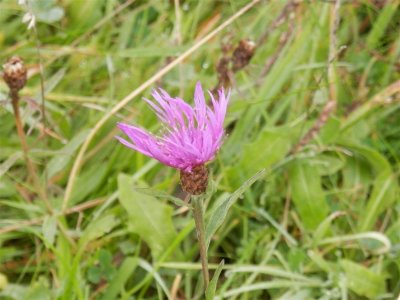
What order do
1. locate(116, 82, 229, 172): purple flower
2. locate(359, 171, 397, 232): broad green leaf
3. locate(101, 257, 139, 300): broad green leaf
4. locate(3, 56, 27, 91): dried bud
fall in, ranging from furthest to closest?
locate(359, 171, 397, 232): broad green leaf → locate(101, 257, 139, 300): broad green leaf → locate(3, 56, 27, 91): dried bud → locate(116, 82, 229, 172): purple flower

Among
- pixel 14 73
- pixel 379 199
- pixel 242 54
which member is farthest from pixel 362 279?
pixel 14 73

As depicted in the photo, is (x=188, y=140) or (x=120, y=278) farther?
(x=120, y=278)

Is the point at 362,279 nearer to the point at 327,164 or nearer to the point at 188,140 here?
the point at 327,164

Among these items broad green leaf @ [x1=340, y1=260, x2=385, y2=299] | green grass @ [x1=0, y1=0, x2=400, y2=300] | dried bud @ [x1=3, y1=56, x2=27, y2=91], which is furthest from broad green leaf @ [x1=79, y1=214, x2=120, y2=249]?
broad green leaf @ [x1=340, y1=260, x2=385, y2=299]

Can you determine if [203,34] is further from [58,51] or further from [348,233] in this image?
[348,233]

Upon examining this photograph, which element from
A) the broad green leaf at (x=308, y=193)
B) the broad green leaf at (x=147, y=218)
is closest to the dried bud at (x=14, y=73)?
the broad green leaf at (x=147, y=218)

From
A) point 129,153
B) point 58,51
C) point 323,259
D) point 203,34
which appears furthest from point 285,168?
point 58,51

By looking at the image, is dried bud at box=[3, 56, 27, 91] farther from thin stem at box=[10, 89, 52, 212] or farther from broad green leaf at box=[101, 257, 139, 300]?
broad green leaf at box=[101, 257, 139, 300]
